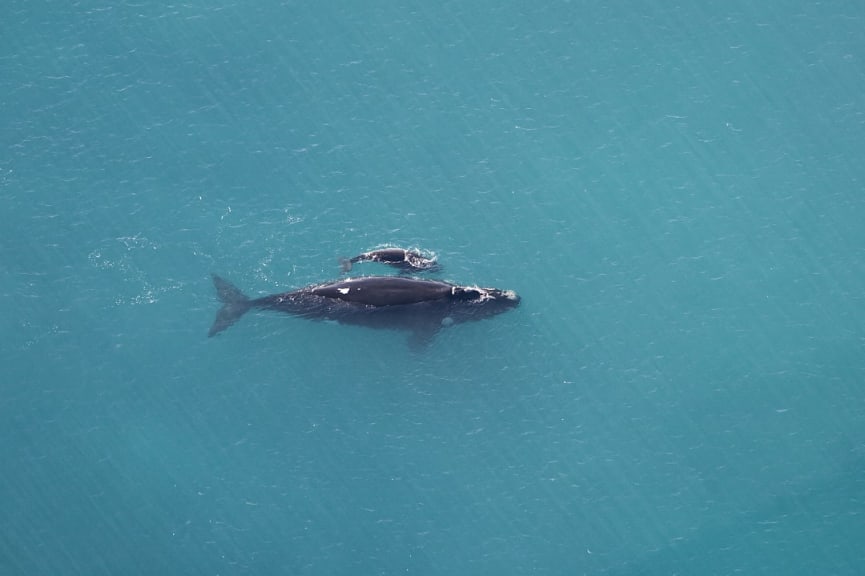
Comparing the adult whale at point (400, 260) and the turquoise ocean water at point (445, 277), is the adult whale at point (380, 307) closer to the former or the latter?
the turquoise ocean water at point (445, 277)

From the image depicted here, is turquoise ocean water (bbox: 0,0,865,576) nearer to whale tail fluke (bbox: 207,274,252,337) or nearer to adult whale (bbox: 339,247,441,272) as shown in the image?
whale tail fluke (bbox: 207,274,252,337)

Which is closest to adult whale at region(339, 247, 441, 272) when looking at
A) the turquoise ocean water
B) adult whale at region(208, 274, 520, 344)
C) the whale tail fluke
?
the turquoise ocean water

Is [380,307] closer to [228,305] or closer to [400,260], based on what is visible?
[400,260]

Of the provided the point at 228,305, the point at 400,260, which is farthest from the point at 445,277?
the point at 228,305

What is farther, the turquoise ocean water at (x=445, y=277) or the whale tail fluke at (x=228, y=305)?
the whale tail fluke at (x=228, y=305)

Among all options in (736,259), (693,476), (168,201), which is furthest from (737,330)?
(168,201)

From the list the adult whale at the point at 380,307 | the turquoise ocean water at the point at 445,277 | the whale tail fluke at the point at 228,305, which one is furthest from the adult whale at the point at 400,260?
the whale tail fluke at the point at 228,305
